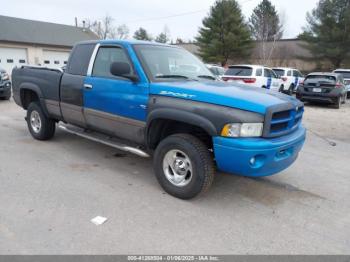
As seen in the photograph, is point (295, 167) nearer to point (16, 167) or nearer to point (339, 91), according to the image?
point (16, 167)

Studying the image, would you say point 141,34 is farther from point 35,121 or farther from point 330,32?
point 35,121

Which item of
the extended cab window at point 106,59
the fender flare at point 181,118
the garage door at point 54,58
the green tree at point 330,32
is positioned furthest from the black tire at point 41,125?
the green tree at point 330,32

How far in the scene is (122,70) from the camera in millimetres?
4027

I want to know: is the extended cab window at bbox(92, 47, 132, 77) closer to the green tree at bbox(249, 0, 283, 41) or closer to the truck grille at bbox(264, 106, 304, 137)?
the truck grille at bbox(264, 106, 304, 137)

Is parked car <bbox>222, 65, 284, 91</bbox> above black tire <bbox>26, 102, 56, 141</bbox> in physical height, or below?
above

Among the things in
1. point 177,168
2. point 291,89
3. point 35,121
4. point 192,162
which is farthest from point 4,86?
point 291,89

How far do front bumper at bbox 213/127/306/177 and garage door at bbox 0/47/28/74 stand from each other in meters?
26.8

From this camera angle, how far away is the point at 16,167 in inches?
192

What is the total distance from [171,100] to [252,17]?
49.1m

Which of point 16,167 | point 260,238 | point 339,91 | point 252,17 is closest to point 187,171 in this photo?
point 260,238

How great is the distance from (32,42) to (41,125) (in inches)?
1008

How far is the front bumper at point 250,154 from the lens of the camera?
333 cm

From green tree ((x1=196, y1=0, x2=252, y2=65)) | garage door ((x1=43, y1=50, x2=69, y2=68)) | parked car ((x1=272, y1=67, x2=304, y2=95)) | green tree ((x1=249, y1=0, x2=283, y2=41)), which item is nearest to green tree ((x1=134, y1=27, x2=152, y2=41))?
green tree ((x1=249, y1=0, x2=283, y2=41))

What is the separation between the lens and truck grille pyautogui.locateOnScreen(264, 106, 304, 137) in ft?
11.3
